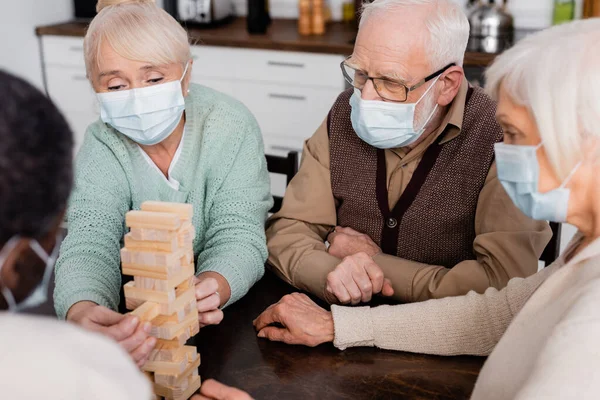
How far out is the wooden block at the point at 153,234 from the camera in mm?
1007

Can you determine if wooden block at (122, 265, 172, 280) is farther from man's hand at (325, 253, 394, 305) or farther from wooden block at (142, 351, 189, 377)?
man's hand at (325, 253, 394, 305)

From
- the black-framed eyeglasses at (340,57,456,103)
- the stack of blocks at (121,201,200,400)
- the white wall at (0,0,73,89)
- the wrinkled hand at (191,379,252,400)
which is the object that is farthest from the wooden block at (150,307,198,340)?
the white wall at (0,0,73,89)

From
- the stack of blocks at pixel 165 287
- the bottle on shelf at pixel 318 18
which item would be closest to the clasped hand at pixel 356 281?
the stack of blocks at pixel 165 287

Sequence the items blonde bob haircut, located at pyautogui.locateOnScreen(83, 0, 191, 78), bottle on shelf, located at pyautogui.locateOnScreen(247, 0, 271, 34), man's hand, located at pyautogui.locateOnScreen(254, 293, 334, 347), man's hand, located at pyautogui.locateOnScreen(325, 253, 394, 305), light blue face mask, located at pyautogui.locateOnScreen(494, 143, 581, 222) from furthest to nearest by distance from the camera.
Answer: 1. bottle on shelf, located at pyautogui.locateOnScreen(247, 0, 271, 34)
2. blonde bob haircut, located at pyautogui.locateOnScreen(83, 0, 191, 78)
3. man's hand, located at pyautogui.locateOnScreen(325, 253, 394, 305)
4. man's hand, located at pyautogui.locateOnScreen(254, 293, 334, 347)
5. light blue face mask, located at pyautogui.locateOnScreen(494, 143, 581, 222)

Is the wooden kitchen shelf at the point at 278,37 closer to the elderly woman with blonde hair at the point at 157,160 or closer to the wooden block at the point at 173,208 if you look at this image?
the elderly woman with blonde hair at the point at 157,160

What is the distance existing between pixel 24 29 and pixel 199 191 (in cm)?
277

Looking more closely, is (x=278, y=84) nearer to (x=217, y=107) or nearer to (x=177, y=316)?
(x=217, y=107)

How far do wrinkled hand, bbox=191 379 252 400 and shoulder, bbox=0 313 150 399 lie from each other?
1.27 ft

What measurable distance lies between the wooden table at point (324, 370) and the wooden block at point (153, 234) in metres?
0.30

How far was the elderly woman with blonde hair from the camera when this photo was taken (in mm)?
1495

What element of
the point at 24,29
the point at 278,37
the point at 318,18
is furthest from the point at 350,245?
the point at 24,29

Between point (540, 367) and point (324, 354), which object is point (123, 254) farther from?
point (540, 367)

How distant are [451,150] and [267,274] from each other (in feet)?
1.68

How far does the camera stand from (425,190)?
5.46ft
